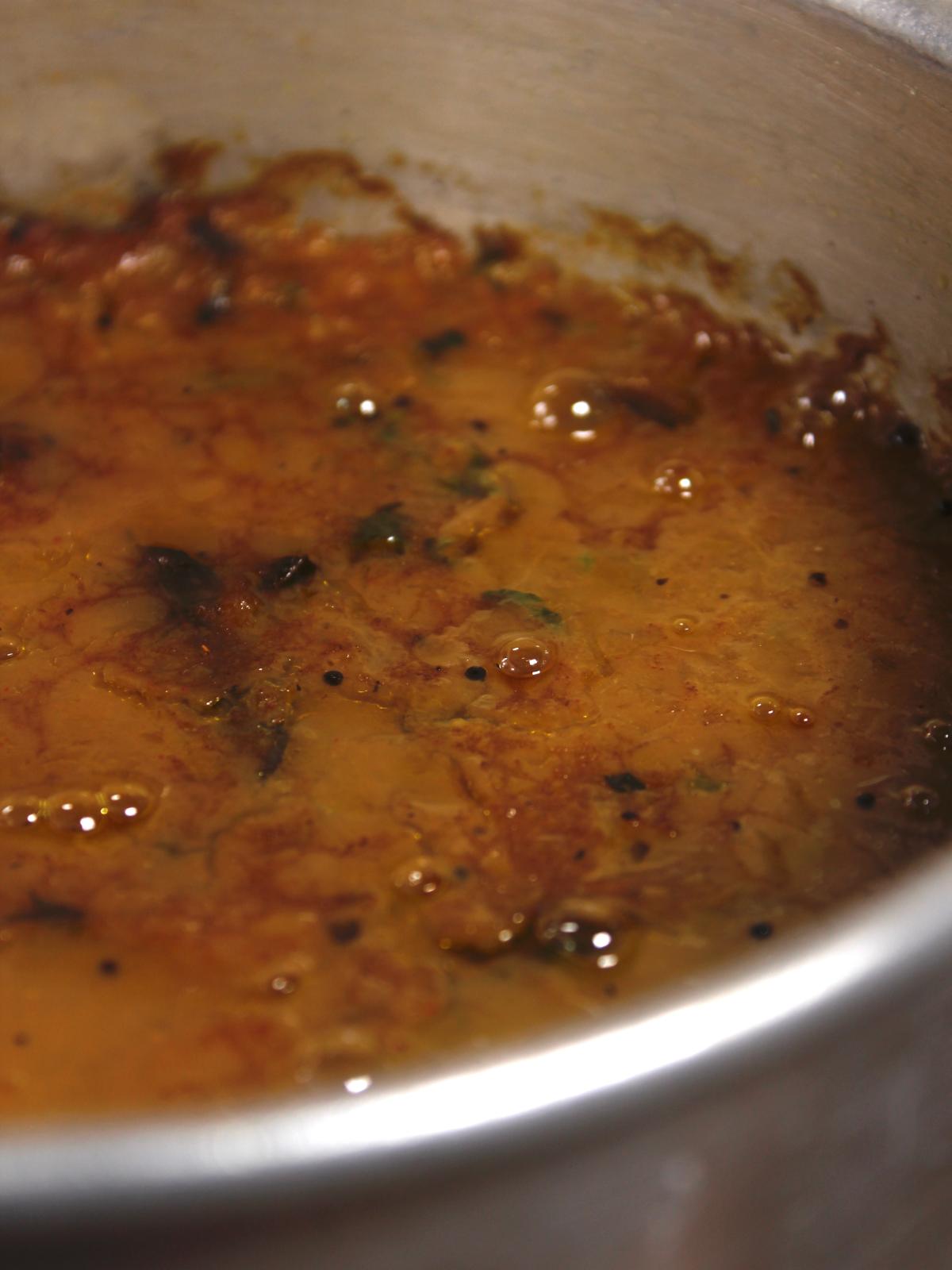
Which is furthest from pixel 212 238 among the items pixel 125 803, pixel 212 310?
pixel 125 803

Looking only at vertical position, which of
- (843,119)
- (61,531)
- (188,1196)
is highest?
(843,119)

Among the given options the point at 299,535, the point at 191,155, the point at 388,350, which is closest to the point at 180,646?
the point at 299,535

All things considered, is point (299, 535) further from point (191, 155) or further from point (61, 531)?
point (191, 155)

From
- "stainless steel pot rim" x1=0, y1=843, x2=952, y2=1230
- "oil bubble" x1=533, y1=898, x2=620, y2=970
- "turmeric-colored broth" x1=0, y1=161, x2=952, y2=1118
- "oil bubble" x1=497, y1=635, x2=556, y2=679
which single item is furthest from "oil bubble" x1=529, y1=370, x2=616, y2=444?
"stainless steel pot rim" x1=0, y1=843, x2=952, y2=1230

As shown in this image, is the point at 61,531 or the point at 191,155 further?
the point at 191,155

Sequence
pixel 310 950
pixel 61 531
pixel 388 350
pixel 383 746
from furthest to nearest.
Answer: pixel 388 350
pixel 61 531
pixel 383 746
pixel 310 950

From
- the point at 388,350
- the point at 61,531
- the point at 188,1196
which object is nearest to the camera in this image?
the point at 188,1196

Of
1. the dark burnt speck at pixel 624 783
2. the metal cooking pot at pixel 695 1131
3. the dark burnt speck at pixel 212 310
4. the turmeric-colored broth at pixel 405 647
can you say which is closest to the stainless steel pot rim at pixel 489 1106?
the metal cooking pot at pixel 695 1131
